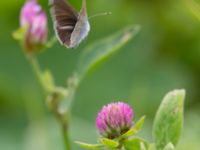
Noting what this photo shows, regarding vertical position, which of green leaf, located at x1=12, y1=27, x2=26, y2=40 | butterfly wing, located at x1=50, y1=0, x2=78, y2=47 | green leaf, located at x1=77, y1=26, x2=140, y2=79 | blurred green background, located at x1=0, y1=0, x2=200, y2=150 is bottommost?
blurred green background, located at x1=0, y1=0, x2=200, y2=150

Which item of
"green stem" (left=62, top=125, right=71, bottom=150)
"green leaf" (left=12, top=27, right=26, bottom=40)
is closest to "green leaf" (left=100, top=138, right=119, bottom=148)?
"green stem" (left=62, top=125, right=71, bottom=150)

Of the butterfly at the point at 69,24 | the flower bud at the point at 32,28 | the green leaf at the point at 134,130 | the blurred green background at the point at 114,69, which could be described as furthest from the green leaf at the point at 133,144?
the blurred green background at the point at 114,69

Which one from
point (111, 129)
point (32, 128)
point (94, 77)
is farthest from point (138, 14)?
point (111, 129)

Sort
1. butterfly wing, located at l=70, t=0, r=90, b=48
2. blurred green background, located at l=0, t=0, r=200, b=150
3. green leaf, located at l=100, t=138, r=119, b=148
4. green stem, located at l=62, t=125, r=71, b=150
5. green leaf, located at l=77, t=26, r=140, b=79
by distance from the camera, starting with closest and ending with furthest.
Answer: green leaf, located at l=100, t=138, r=119, b=148 < butterfly wing, located at l=70, t=0, r=90, b=48 < green stem, located at l=62, t=125, r=71, b=150 < green leaf, located at l=77, t=26, r=140, b=79 < blurred green background, located at l=0, t=0, r=200, b=150

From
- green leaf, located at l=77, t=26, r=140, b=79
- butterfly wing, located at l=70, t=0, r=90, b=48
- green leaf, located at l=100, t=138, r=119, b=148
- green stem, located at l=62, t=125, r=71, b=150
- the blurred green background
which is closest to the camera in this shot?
green leaf, located at l=100, t=138, r=119, b=148

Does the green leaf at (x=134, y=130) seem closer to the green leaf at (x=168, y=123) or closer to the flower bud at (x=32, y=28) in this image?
the green leaf at (x=168, y=123)

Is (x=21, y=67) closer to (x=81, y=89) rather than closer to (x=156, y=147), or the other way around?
(x=81, y=89)

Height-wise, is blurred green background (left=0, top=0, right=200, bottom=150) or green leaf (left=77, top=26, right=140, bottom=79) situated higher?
green leaf (left=77, top=26, right=140, bottom=79)

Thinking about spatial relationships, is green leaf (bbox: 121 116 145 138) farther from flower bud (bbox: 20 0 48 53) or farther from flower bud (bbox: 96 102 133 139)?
flower bud (bbox: 20 0 48 53)
